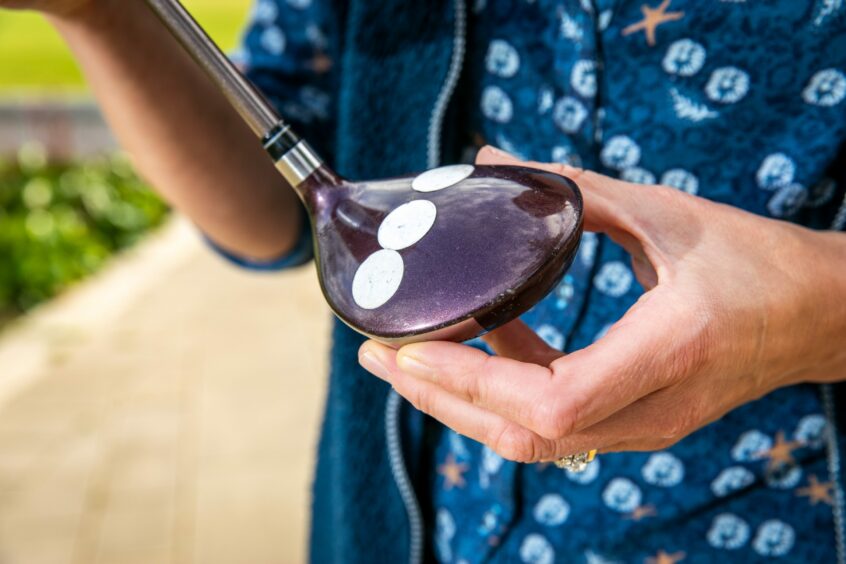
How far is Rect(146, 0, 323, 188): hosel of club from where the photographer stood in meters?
0.49

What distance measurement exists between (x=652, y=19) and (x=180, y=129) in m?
0.43

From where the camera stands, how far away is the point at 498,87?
66cm

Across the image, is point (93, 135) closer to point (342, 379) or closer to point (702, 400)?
point (342, 379)

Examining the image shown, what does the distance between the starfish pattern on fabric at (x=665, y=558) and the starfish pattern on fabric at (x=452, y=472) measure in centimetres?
18

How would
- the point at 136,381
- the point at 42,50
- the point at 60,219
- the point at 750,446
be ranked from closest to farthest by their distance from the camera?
the point at 750,446 → the point at 136,381 → the point at 60,219 → the point at 42,50

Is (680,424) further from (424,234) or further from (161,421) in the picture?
(161,421)

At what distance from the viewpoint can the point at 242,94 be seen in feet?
1.64

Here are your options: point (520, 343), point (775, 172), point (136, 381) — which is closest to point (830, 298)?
point (775, 172)

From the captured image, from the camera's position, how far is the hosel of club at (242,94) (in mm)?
488

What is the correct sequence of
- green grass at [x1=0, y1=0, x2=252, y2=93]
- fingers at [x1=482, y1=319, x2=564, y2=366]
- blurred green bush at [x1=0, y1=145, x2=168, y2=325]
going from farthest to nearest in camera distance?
green grass at [x1=0, y1=0, x2=252, y2=93]
blurred green bush at [x1=0, y1=145, x2=168, y2=325]
fingers at [x1=482, y1=319, x2=564, y2=366]

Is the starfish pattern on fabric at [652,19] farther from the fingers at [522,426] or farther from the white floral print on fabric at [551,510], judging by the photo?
the white floral print on fabric at [551,510]

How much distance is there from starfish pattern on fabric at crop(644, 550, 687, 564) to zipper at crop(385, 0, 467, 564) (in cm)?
22

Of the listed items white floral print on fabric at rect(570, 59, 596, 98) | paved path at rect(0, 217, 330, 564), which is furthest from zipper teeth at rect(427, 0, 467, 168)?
paved path at rect(0, 217, 330, 564)

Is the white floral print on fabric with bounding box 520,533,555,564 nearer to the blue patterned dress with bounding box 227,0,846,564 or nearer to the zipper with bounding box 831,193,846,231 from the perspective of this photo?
the blue patterned dress with bounding box 227,0,846,564
